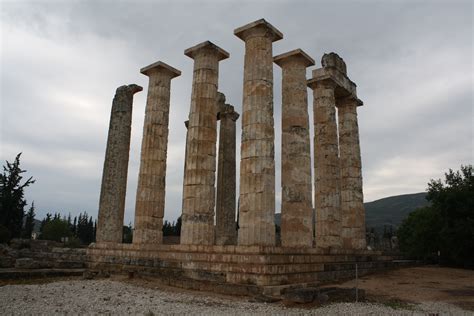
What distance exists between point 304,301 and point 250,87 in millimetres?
9536

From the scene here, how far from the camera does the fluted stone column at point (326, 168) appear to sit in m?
20.1

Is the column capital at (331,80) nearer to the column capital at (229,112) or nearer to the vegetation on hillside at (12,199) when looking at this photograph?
the column capital at (229,112)

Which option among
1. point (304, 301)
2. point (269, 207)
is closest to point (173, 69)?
point (269, 207)

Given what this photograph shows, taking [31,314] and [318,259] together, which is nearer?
[31,314]

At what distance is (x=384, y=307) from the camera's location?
35.7 ft

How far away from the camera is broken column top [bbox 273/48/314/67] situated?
18.9 m

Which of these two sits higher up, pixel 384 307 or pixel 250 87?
pixel 250 87

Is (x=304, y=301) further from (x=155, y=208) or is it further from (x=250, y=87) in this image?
(x=155, y=208)

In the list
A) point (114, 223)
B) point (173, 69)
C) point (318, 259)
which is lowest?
point (318, 259)

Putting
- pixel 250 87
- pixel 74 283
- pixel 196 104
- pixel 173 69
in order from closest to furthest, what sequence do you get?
pixel 74 283 → pixel 250 87 → pixel 196 104 → pixel 173 69

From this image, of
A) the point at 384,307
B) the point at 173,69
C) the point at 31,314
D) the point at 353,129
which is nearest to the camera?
the point at 31,314

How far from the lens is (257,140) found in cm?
1623

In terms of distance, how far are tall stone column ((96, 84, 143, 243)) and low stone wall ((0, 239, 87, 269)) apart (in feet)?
6.08

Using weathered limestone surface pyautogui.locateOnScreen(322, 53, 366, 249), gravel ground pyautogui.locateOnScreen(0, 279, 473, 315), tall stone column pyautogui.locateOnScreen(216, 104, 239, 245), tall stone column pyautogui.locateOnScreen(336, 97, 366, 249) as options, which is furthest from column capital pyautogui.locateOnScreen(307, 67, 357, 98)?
gravel ground pyautogui.locateOnScreen(0, 279, 473, 315)
